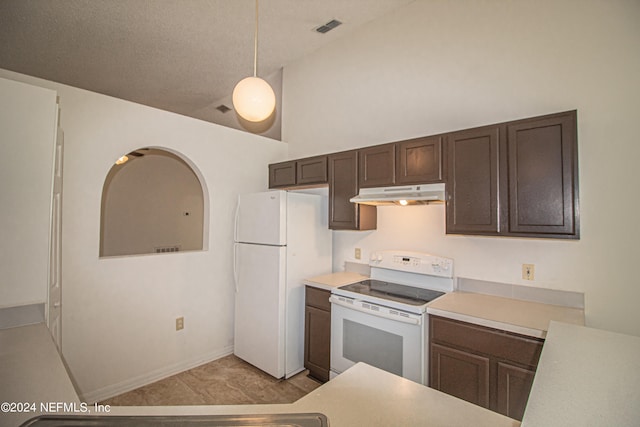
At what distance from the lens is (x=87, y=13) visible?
2.74 m

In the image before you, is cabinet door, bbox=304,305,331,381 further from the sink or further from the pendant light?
the sink

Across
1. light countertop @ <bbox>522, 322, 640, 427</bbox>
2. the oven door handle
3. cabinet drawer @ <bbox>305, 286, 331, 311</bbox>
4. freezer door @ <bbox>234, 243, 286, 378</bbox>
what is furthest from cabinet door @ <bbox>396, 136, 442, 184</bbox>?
light countertop @ <bbox>522, 322, 640, 427</bbox>

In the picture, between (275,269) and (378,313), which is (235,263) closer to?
(275,269)

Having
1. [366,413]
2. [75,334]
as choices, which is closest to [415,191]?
[366,413]

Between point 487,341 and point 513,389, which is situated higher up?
point 487,341

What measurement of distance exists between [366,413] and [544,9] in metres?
2.88

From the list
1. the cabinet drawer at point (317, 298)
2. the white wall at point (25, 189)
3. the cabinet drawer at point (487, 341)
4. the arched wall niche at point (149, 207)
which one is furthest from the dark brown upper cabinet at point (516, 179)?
the arched wall niche at point (149, 207)

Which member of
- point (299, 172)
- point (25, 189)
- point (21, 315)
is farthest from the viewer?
point (299, 172)

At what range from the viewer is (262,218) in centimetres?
298

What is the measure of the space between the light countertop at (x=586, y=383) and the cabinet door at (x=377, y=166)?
1712 millimetres

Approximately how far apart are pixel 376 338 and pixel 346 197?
130 centimetres

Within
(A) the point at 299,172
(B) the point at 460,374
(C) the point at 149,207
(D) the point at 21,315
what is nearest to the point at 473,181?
(B) the point at 460,374

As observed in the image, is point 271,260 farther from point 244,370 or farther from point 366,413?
point 366,413

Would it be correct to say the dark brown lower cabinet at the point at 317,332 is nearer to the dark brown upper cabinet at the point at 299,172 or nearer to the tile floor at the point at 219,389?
the tile floor at the point at 219,389
